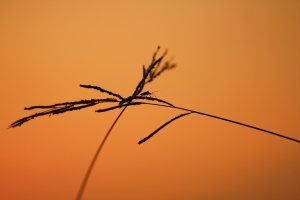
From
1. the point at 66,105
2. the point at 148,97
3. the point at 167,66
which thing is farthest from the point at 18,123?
the point at 167,66

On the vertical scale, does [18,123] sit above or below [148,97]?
below

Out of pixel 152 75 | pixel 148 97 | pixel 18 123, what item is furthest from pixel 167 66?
pixel 18 123

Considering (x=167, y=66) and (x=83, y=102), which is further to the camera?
(x=167, y=66)

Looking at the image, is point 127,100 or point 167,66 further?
point 167,66

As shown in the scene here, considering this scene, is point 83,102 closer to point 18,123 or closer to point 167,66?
point 18,123

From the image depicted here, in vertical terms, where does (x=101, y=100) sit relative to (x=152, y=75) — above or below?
below

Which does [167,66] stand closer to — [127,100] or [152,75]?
[152,75]

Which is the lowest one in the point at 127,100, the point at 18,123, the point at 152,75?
the point at 18,123

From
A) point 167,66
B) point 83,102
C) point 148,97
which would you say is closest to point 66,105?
point 83,102
